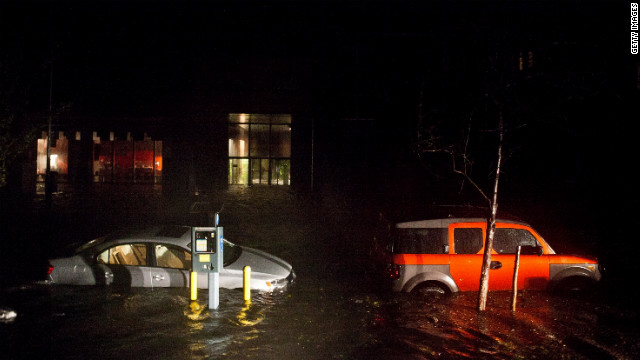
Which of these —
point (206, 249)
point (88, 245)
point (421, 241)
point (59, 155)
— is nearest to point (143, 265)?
point (88, 245)

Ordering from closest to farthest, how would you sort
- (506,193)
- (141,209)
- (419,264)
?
(419,264) → (141,209) → (506,193)

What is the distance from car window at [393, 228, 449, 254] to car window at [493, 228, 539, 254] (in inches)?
40.2

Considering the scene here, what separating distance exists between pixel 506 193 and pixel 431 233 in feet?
57.0

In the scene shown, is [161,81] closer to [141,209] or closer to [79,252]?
[141,209]

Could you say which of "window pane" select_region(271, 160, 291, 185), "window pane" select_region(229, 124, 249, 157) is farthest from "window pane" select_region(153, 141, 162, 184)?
"window pane" select_region(271, 160, 291, 185)

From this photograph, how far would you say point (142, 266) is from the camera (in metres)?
8.90

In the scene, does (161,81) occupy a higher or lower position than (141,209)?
higher

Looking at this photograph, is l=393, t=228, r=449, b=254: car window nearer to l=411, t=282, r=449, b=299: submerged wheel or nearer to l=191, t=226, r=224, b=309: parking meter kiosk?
l=411, t=282, r=449, b=299: submerged wheel

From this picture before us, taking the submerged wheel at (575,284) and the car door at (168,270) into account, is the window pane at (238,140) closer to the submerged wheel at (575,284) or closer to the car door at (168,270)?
the car door at (168,270)

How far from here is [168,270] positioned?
8922mm

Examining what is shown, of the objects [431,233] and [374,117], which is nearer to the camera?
[431,233]

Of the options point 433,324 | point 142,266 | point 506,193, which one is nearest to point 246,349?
point 433,324

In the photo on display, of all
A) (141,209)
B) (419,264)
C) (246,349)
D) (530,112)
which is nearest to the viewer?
(246,349)

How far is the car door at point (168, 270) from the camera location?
889 cm
